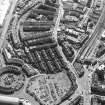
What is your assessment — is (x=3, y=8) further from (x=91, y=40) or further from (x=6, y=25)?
(x=91, y=40)

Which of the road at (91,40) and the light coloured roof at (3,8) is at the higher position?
the light coloured roof at (3,8)

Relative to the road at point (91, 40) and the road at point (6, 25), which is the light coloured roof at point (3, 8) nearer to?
the road at point (6, 25)

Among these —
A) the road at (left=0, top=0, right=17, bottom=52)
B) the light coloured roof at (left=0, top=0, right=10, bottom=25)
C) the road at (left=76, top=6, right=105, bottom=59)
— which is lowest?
the road at (left=76, top=6, right=105, bottom=59)

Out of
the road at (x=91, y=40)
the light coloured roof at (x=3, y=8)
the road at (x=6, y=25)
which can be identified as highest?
the light coloured roof at (x=3, y=8)

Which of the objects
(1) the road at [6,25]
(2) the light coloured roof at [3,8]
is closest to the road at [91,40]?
(1) the road at [6,25]

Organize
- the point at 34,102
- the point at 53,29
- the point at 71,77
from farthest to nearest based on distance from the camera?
the point at 53,29, the point at 71,77, the point at 34,102

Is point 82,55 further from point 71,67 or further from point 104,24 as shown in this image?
point 104,24

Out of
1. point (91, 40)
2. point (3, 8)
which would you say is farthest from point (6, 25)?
point (91, 40)

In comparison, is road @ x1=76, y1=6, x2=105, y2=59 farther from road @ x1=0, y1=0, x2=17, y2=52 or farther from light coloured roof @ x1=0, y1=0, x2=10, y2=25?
light coloured roof @ x1=0, y1=0, x2=10, y2=25

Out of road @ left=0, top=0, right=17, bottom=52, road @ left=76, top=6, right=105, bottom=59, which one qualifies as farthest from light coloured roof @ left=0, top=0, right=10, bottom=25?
road @ left=76, top=6, right=105, bottom=59

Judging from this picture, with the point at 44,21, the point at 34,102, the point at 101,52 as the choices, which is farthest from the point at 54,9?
the point at 34,102

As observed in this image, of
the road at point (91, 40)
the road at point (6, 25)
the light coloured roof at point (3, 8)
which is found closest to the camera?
the road at point (91, 40)
